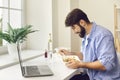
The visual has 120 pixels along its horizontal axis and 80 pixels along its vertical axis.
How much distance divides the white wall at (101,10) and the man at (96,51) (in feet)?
3.67

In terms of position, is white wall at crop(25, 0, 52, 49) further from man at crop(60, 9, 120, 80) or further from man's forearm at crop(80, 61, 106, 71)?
man's forearm at crop(80, 61, 106, 71)

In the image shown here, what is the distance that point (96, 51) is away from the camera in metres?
1.82

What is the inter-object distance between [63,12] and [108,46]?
129 centimetres

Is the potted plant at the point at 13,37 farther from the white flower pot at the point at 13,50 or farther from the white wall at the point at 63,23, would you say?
the white wall at the point at 63,23

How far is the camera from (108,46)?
1733 millimetres

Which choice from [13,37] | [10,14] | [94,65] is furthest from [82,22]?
[10,14]

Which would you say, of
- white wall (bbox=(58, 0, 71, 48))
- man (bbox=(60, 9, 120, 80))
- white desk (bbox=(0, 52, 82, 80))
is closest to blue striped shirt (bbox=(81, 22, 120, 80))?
man (bbox=(60, 9, 120, 80))

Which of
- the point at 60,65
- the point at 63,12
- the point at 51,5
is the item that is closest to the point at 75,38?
the point at 63,12

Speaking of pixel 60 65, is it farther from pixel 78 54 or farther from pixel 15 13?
pixel 15 13

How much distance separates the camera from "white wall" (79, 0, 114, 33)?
2988mm

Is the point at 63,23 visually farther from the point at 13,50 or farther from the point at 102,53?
the point at 102,53

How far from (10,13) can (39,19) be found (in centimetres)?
38

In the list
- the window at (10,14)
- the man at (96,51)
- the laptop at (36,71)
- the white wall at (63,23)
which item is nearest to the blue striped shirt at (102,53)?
the man at (96,51)

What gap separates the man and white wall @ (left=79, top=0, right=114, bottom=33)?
1120 millimetres
